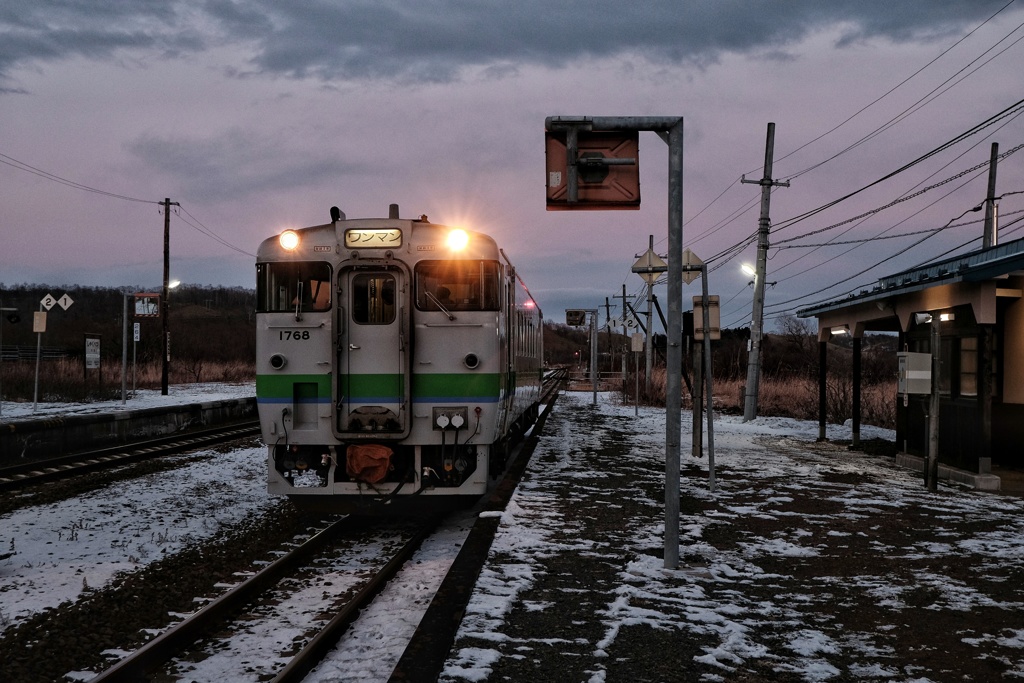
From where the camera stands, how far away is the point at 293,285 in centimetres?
771

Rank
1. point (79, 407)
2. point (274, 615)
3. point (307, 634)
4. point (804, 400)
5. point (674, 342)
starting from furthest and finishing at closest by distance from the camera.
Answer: point (804, 400) < point (79, 407) < point (674, 342) < point (274, 615) < point (307, 634)

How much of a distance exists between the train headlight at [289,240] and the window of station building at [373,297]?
0.68m

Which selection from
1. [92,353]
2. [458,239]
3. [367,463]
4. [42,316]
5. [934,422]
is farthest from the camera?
[92,353]

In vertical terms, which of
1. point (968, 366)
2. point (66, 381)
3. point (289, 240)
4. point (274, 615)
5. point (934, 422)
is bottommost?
point (274, 615)

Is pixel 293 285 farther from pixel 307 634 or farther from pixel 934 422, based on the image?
pixel 934 422

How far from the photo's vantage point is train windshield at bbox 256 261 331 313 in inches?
302

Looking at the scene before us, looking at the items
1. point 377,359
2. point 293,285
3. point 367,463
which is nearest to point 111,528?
point 367,463

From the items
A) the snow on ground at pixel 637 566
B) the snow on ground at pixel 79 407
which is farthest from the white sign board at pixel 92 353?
the snow on ground at pixel 637 566

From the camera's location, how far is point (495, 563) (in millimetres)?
6168

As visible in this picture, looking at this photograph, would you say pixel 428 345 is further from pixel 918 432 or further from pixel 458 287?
pixel 918 432

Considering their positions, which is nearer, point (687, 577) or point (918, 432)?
point (687, 577)

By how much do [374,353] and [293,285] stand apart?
1.09 m

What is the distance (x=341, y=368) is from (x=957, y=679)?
221 inches

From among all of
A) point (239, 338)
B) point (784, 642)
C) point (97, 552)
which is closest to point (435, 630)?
point (784, 642)
